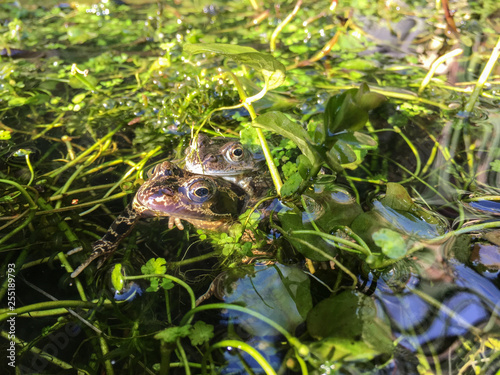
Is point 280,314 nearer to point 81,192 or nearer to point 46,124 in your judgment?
point 81,192

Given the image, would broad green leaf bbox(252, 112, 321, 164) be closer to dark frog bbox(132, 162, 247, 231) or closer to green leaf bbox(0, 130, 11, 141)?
dark frog bbox(132, 162, 247, 231)

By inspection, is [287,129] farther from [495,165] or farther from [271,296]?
[495,165]

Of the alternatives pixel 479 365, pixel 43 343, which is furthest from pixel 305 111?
pixel 43 343

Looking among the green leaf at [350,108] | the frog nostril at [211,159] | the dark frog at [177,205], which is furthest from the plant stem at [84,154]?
the green leaf at [350,108]

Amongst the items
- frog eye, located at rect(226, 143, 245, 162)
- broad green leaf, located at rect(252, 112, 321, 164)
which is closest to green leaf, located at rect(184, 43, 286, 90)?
broad green leaf, located at rect(252, 112, 321, 164)

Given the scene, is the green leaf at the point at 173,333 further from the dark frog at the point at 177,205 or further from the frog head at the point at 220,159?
the frog head at the point at 220,159

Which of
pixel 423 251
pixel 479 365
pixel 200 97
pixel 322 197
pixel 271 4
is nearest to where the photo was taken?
pixel 479 365
